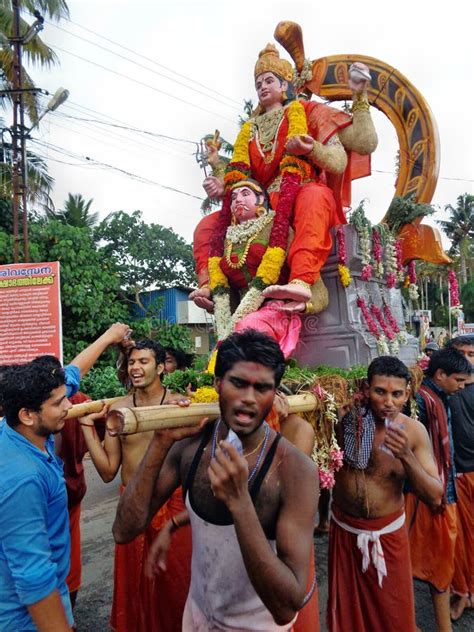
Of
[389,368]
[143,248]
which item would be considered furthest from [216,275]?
[143,248]

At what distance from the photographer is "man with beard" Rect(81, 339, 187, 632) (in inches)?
111

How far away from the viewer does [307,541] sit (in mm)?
1360

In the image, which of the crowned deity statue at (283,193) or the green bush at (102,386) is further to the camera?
the green bush at (102,386)

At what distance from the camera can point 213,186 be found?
4.52 metres

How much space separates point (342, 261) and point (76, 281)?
23.7 ft

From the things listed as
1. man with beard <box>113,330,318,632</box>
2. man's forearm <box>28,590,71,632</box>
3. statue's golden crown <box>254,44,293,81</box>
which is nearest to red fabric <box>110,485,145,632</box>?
man's forearm <box>28,590,71,632</box>

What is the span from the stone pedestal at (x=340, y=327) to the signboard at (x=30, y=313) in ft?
7.72

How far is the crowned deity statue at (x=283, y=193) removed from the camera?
361cm

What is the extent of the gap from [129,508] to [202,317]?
1790cm

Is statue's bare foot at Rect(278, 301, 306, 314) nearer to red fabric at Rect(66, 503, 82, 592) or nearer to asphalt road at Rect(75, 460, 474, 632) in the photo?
red fabric at Rect(66, 503, 82, 592)

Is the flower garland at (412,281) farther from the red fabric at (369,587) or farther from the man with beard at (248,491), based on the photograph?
the man with beard at (248,491)

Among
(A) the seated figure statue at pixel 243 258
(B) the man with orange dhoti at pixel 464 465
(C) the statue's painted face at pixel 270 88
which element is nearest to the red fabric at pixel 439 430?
(B) the man with orange dhoti at pixel 464 465

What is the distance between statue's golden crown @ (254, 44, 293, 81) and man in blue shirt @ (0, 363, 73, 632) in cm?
348

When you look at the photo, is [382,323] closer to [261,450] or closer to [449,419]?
[449,419]
